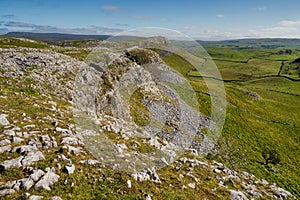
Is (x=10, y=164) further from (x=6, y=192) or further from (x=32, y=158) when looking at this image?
(x=6, y=192)

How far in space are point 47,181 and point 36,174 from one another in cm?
62

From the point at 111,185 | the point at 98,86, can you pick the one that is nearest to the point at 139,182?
the point at 111,185

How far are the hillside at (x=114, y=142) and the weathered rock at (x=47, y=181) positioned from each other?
0.05 meters

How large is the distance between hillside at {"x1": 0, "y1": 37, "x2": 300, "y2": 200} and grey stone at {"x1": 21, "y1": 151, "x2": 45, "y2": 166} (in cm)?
5

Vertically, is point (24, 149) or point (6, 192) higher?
point (24, 149)

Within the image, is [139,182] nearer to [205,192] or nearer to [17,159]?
[205,192]

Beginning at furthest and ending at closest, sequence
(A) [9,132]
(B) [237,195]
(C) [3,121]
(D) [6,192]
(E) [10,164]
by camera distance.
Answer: (B) [237,195], (C) [3,121], (A) [9,132], (E) [10,164], (D) [6,192]

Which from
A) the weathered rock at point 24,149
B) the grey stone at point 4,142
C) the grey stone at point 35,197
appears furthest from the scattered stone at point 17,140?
the grey stone at point 35,197

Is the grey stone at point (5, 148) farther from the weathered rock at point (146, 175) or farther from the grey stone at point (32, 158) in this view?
the weathered rock at point (146, 175)

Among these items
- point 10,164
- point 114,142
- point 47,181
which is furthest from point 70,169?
point 114,142

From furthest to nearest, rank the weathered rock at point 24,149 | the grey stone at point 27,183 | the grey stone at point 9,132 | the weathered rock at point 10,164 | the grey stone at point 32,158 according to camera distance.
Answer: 1. the grey stone at point 9,132
2. the weathered rock at point 24,149
3. the grey stone at point 32,158
4. the weathered rock at point 10,164
5. the grey stone at point 27,183

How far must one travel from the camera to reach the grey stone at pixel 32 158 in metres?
11.4

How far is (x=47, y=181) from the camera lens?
34.8 ft

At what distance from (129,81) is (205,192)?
104 ft
